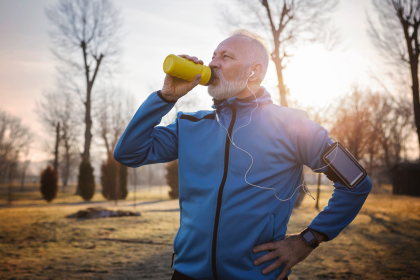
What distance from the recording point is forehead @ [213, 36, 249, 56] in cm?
188

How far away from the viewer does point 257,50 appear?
1.95 meters

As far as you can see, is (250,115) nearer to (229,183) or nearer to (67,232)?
(229,183)

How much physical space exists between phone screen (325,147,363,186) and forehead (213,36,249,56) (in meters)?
0.85

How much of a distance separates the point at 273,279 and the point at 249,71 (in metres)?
1.24

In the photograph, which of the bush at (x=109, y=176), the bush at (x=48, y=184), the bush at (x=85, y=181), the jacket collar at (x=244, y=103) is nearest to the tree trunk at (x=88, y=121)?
the bush at (x=85, y=181)

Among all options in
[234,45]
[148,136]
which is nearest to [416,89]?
[234,45]

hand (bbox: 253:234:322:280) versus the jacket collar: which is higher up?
the jacket collar

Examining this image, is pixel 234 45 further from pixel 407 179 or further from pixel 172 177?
pixel 407 179

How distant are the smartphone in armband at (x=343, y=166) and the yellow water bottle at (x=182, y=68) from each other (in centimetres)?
84

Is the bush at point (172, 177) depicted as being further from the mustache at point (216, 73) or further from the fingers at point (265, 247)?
the fingers at point (265, 247)

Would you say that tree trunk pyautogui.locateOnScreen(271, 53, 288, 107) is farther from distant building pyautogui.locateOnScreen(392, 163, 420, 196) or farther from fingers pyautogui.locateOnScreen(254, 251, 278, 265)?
distant building pyautogui.locateOnScreen(392, 163, 420, 196)

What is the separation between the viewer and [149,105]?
168cm

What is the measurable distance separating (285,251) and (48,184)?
22501 millimetres

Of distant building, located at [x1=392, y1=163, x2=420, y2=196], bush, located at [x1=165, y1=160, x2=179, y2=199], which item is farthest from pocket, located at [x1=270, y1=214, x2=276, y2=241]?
distant building, located at [x1=392, y1=163, x2=420, y2=196]
